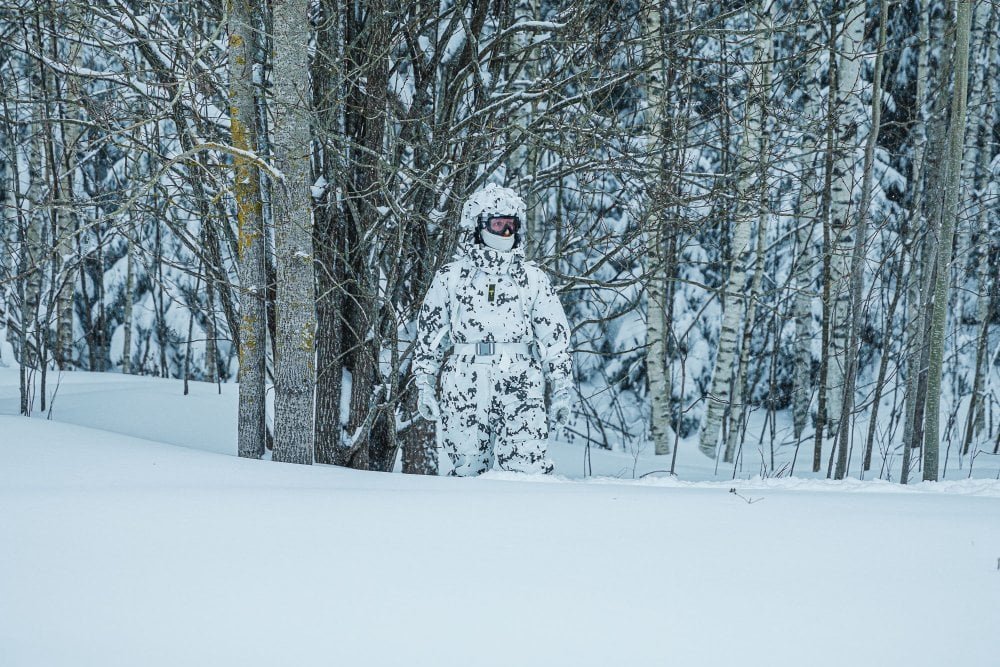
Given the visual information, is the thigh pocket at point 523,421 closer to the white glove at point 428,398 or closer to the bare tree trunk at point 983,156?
the white glove at point 428,398

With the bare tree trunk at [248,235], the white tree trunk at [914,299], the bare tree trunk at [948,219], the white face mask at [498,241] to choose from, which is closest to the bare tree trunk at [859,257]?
the white tree trunk at [914,299]

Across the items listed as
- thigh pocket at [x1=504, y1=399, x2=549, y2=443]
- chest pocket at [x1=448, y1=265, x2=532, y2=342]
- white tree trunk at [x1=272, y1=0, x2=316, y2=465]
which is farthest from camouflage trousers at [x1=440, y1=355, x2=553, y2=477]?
white tree trunk at [x1=272, y1=0, x2=316, y2=465]

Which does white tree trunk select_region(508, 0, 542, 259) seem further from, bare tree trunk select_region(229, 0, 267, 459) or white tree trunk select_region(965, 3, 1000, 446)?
white tree trunk select_region(965, 3, 1000, 446)

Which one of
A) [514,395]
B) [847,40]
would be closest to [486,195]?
[514,395]

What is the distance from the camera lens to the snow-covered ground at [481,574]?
1571mm

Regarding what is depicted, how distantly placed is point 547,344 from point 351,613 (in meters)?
2.46

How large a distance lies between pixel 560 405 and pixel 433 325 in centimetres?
83

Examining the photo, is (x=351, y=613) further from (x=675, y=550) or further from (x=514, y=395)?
(x=514, y=395)

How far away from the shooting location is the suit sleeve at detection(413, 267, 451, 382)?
4043 millimetres

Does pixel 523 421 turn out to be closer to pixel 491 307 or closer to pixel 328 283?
pixel 491 307

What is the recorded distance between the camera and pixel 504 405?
397 cm

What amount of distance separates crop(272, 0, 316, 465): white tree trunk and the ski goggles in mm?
1038

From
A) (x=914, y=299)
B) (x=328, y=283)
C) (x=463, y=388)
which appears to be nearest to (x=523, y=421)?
(x=463, y=388)

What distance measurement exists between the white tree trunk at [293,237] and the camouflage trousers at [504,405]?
886 millimetres
